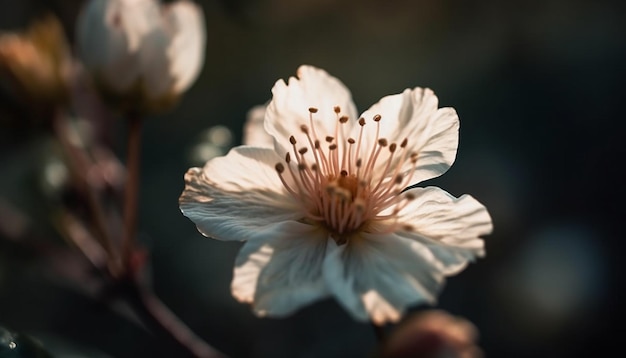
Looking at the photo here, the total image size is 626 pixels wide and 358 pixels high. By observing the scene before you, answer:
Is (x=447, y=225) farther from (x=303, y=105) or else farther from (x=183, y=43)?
(x=183, y=43)

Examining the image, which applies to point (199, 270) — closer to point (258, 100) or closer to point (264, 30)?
point (258, 100)

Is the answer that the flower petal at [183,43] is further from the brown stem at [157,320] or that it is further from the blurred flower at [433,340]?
the blurred flower at [433,340]

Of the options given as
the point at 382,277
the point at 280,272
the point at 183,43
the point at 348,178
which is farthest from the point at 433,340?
the point at 183,43

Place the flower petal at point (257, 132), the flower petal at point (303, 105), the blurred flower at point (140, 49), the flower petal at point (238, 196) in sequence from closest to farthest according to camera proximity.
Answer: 1. the flower petal at point (238, 196)
2. the flower petal at point (303, 105)
3. the flower petal at point (257, 132)
4. the blurred flower at point (140, 49)

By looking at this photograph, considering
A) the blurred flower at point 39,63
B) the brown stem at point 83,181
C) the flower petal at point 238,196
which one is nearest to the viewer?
the flower petal at point 238,196

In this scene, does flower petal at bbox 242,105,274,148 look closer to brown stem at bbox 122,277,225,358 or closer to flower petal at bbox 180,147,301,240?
flower petal at bbox 180,147,301,240

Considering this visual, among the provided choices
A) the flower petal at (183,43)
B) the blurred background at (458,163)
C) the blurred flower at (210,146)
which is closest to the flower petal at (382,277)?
the blurred flower at (210,146)

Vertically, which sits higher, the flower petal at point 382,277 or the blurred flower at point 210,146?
the blurred flower at point 210,146

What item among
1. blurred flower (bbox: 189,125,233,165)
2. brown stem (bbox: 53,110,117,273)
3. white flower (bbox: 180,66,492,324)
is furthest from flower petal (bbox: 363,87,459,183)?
brown stem (bbox: 53,110,117,273)
